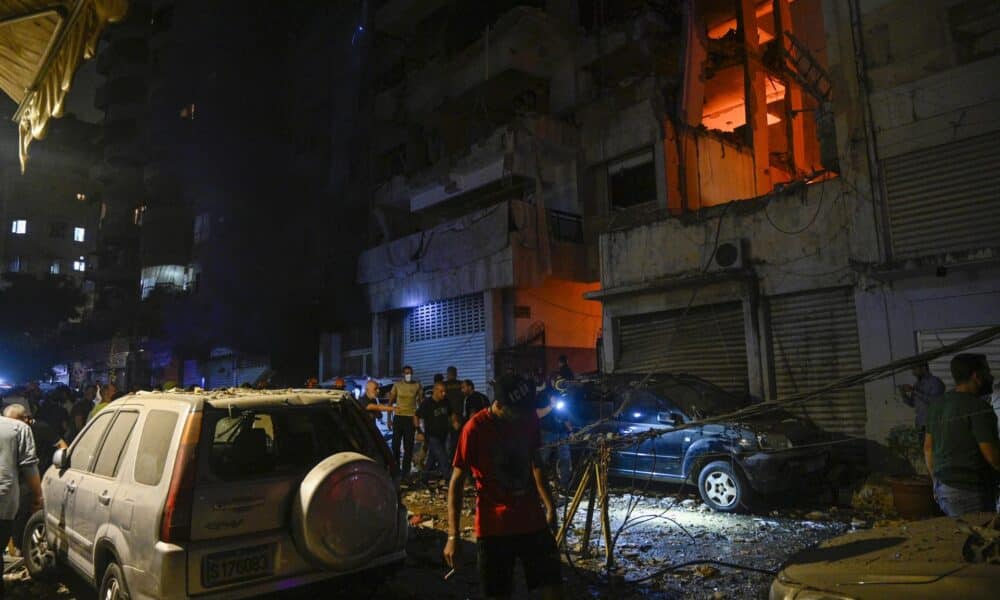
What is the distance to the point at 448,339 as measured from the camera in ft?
64.2

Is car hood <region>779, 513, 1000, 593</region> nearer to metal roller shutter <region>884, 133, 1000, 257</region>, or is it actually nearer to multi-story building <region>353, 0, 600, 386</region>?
metal roller shutter <region>884, 133, 1000, 257</region>

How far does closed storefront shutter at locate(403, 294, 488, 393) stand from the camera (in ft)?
60.2

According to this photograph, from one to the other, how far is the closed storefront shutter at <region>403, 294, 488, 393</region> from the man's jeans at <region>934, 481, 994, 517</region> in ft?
46.5

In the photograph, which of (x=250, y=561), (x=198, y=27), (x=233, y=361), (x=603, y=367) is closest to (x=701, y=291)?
(x=603, y=367)

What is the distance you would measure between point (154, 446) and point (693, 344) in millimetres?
11101

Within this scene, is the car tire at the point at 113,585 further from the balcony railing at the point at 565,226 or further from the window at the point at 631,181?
the window at the point at 631,181

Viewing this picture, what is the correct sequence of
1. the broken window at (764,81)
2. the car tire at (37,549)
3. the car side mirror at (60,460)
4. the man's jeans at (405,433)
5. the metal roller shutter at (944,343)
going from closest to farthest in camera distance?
1. the car side mirror at (60,460)
2. the car tire at (37,549)
3. the metal roller shutter at (944,343)
4. the man's jeans at (405,433)
5. the broken window at (764,81)

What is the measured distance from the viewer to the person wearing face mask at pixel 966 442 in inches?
145

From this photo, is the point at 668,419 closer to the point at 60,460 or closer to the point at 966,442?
the point at 966,442

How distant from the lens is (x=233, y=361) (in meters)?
29.2

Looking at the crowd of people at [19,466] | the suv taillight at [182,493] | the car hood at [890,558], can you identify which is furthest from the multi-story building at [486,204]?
the car hood at [890,558]

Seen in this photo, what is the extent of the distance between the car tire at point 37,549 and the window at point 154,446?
7.67 feet

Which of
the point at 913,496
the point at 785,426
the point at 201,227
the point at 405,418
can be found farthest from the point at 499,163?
the point at 201,227

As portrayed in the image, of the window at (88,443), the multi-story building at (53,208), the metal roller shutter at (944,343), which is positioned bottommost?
the window at (88,443)
